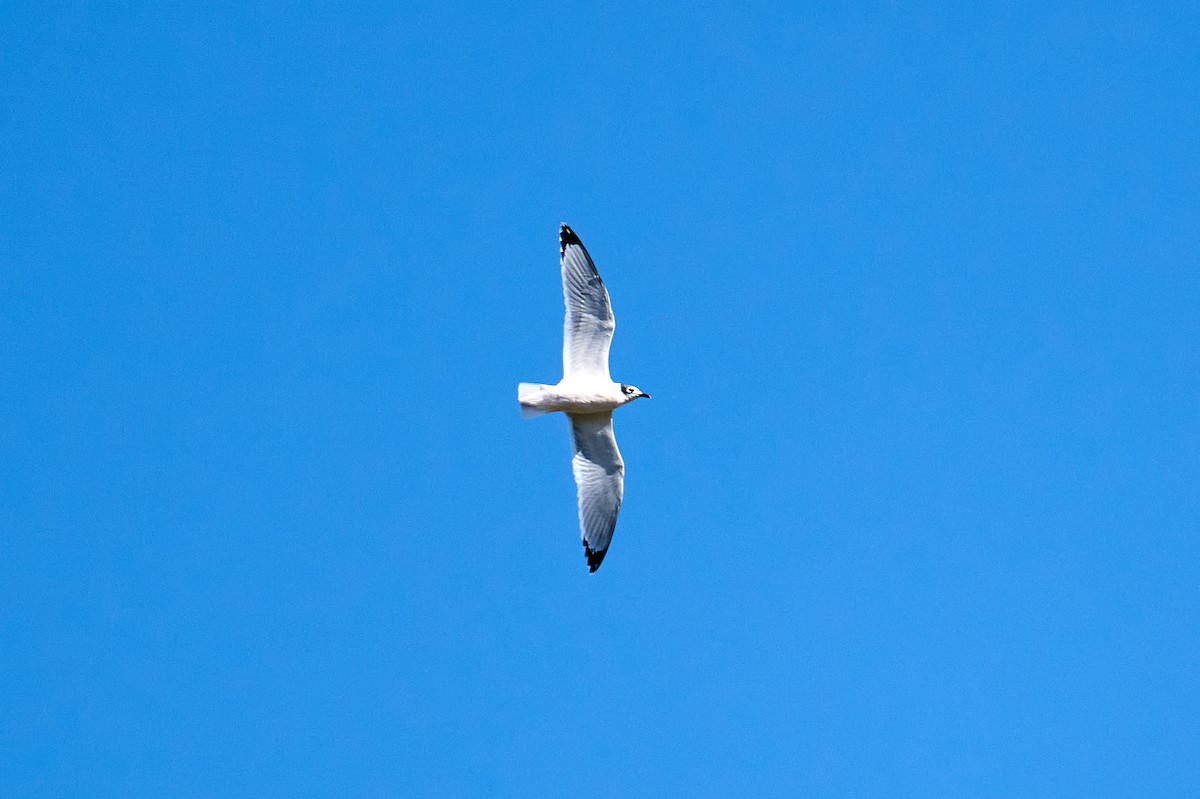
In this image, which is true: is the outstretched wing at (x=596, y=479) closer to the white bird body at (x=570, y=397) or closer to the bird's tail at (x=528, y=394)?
the white bird body at (x=570, y=397)

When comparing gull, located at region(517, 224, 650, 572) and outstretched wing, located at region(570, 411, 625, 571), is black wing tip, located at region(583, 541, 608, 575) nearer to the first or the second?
outstretched wing, located at region(570, 411, 625, 571)

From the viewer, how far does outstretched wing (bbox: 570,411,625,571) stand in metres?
16.5

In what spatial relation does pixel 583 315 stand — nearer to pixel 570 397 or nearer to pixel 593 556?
pixel 570 397

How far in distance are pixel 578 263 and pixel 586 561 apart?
117 inches

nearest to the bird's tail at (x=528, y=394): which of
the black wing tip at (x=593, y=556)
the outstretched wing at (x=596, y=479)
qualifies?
the outstretched wing at (x=596, y=479)

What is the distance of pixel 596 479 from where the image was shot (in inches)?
658

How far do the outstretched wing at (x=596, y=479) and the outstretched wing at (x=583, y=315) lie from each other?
2.33 feet

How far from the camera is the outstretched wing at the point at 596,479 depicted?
16.5 m

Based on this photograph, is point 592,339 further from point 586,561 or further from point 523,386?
point 586,561

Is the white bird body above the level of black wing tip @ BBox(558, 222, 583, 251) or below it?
below

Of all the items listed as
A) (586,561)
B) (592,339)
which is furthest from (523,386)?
(586,561)

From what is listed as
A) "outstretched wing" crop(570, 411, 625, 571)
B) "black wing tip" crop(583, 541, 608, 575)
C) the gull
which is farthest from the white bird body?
"black wing tip" crop(583, 541, 608, 575)

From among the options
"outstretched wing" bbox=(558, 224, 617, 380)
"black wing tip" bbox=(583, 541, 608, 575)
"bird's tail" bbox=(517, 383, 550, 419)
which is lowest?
"black wing tip" bbox=(583, 541, 608, 575)

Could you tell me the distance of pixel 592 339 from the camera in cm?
1588
